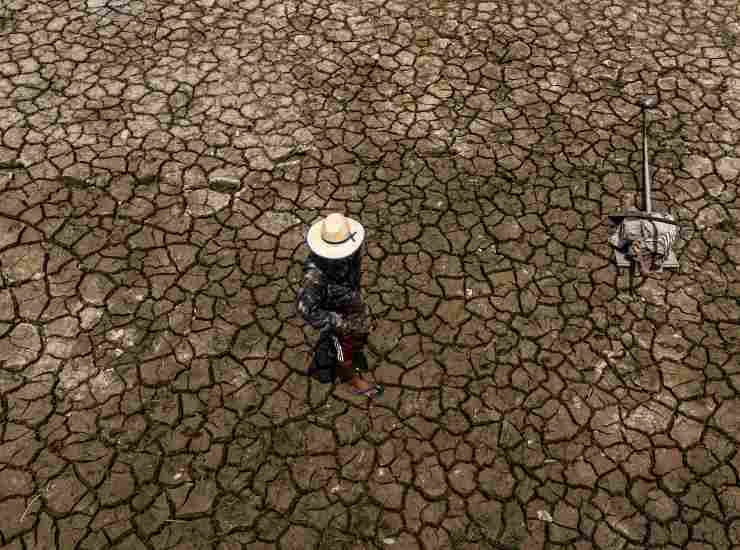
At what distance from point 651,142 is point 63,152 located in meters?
7.38

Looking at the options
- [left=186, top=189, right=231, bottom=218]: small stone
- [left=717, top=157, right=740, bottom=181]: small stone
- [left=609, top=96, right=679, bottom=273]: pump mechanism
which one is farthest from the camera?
[left=717, top=157, right=740, bottom=181]: small stone

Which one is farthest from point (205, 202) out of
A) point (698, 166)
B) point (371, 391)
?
point (698, 166)

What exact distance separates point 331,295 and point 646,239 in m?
3.59

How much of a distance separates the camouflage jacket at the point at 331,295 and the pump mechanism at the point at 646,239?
125 inches

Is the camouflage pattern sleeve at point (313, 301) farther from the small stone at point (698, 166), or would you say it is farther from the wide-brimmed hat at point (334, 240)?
the small stone at point (698, 166)

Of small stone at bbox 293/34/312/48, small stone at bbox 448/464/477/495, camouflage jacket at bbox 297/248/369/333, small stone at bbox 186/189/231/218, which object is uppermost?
camouflage jacket at bbox 297/248/369/333

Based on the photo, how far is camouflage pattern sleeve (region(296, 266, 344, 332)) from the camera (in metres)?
4.61

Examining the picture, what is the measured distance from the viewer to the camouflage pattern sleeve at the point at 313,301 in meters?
4.61

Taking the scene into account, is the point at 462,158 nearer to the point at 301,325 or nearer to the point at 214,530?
the point at 301,325

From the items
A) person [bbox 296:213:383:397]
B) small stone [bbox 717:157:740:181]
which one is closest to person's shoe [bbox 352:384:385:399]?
person [bbox 296:213:383:397]

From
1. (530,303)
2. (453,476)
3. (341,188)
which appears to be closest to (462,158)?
(341,188)

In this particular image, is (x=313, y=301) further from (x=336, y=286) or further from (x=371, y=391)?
(x=371, y=391)

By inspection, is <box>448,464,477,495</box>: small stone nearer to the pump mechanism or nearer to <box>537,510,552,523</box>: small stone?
<box>537,510,552,523</box>: small stone

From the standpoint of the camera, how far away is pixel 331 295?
4.76m
